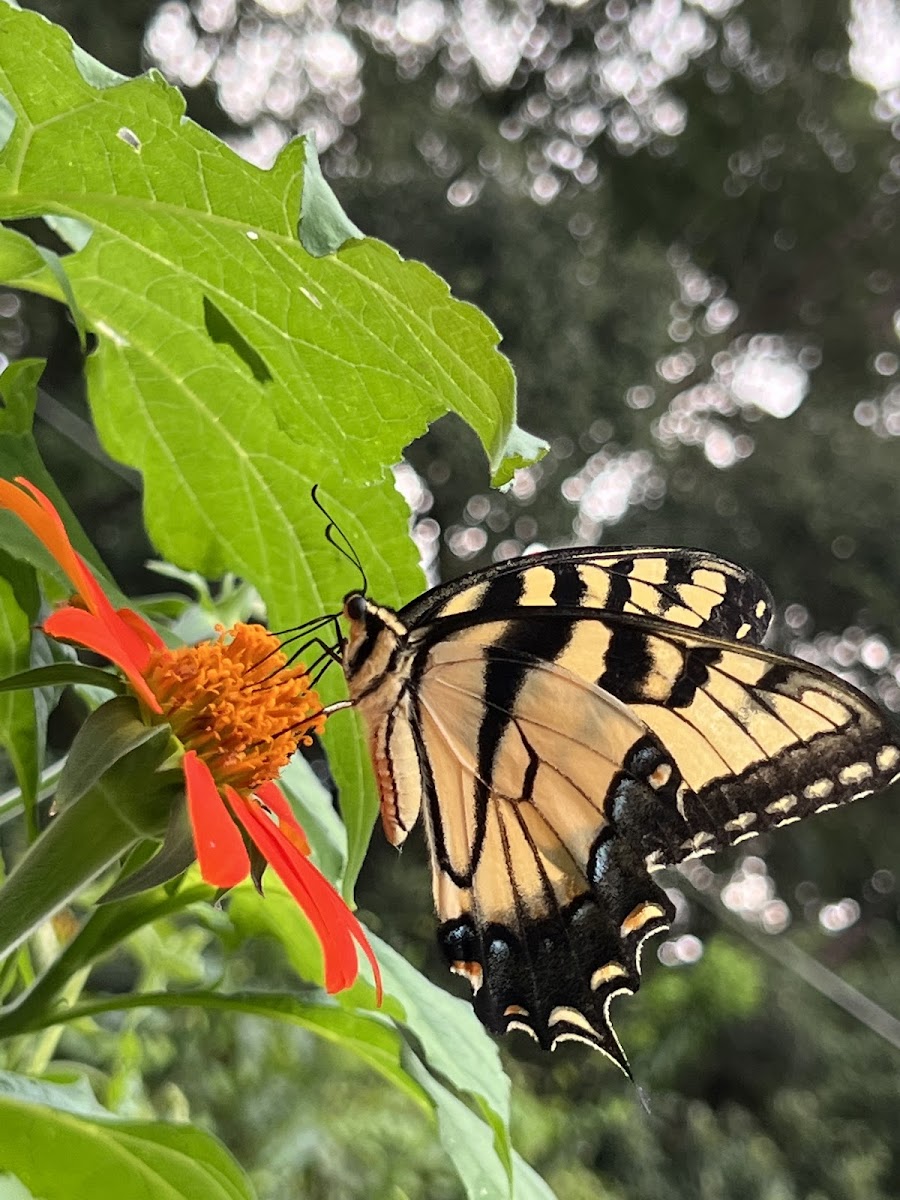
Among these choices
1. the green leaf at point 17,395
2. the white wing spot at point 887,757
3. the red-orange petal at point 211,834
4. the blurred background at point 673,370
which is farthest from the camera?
the blurred background at point 673,370

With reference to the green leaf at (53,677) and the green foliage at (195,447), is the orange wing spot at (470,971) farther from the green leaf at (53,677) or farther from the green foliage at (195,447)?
the green leaf at (53,677)

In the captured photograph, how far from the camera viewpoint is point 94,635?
0.38 metres

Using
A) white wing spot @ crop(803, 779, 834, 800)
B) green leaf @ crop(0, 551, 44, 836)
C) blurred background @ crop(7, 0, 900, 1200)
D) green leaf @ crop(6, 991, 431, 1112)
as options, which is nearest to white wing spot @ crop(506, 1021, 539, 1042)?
green leaf @ crop(6, 991, 431, 1112)

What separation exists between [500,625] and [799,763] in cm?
21

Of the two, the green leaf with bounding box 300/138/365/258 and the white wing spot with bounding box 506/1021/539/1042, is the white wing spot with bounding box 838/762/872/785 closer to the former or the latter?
the white wing spot with bounding box 506/1021/539/1042

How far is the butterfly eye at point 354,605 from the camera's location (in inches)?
21.6

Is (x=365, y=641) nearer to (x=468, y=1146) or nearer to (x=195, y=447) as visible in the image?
(x=195, y=447)

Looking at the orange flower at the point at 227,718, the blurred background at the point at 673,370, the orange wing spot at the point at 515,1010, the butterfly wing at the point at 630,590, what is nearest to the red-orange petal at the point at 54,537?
the orange flower at the point at 227,718

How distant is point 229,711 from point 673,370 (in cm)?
397

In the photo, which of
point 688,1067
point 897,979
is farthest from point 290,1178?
point 897,979

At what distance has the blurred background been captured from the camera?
10.1 ft

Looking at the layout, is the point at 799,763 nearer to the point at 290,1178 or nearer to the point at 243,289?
the point at 243,289

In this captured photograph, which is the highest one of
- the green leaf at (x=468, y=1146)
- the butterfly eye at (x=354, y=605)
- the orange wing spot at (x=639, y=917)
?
the butterfly eye at (x=354, y=605)

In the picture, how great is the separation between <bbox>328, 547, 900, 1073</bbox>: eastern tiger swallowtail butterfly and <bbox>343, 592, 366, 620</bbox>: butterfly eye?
0.08 meters
